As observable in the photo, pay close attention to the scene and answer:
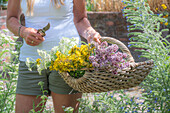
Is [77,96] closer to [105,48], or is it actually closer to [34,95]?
[34,95]

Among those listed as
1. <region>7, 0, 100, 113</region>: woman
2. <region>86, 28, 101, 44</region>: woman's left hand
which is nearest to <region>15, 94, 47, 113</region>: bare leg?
<region>7, 0, 100, 113</region>: woman

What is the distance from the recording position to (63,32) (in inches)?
65.3

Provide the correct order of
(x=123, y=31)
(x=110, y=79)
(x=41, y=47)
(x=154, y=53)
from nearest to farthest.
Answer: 1. (x=110, y=79)
2. (x=41, y=47)
3. (x=154, y=53)
4. (x=123, y=31)

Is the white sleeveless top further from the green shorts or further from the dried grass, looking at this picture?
the dried grass

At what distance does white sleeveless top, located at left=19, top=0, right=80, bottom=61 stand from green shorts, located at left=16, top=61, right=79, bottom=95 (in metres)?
0.10

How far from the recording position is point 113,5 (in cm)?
538

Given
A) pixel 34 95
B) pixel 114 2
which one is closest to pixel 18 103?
pixel 34 95

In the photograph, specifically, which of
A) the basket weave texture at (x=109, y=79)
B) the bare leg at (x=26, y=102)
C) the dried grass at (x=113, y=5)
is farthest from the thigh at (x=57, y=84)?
the dried grass at (x=113, y=5)

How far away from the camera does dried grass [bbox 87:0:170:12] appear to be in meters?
5.18

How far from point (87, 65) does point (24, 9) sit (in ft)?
2.07

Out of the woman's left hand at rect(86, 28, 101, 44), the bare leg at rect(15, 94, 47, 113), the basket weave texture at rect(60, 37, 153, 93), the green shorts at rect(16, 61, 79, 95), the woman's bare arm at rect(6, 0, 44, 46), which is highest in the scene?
the woman's bare arm at rect(6, 0, 44, 46)

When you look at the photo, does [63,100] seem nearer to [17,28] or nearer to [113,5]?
[17,28]

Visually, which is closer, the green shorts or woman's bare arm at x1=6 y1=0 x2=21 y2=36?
the green shorts

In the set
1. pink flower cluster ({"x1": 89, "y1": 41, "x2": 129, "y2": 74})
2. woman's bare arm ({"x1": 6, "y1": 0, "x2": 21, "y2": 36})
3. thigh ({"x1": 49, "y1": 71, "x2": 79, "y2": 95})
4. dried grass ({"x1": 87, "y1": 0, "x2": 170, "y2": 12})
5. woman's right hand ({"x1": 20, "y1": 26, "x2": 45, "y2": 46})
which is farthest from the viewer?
dried grass ({"x1": 87, "y1": 0, "x2": 170, "y2": 12})
